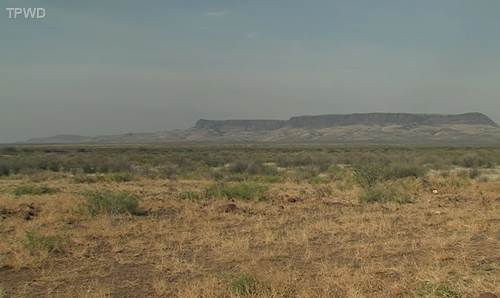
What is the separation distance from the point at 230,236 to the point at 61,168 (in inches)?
1345

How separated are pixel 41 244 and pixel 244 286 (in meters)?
5.16

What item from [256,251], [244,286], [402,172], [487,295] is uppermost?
[487,295]

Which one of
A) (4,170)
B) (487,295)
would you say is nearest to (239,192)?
(487,295)

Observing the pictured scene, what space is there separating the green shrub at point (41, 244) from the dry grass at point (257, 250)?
0.24 feet

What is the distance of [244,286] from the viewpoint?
24.3 ft

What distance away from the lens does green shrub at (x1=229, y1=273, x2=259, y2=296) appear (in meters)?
7.31

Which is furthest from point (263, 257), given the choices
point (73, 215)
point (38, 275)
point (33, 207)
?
point (33, 207)

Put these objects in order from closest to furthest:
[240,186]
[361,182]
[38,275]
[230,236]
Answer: [38,275]
[230,236]
[240,186]
[361,182]

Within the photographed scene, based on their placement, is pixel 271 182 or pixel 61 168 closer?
pixel 271 182

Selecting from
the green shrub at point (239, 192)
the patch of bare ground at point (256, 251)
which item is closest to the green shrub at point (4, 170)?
the patch of bare ground at point (256, 251)

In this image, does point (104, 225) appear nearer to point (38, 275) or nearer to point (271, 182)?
point (38, 275)

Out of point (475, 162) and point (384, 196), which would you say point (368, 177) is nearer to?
point (384, 196)

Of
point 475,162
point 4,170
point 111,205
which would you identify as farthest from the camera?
point 475,162

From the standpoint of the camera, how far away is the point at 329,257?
393 inches
